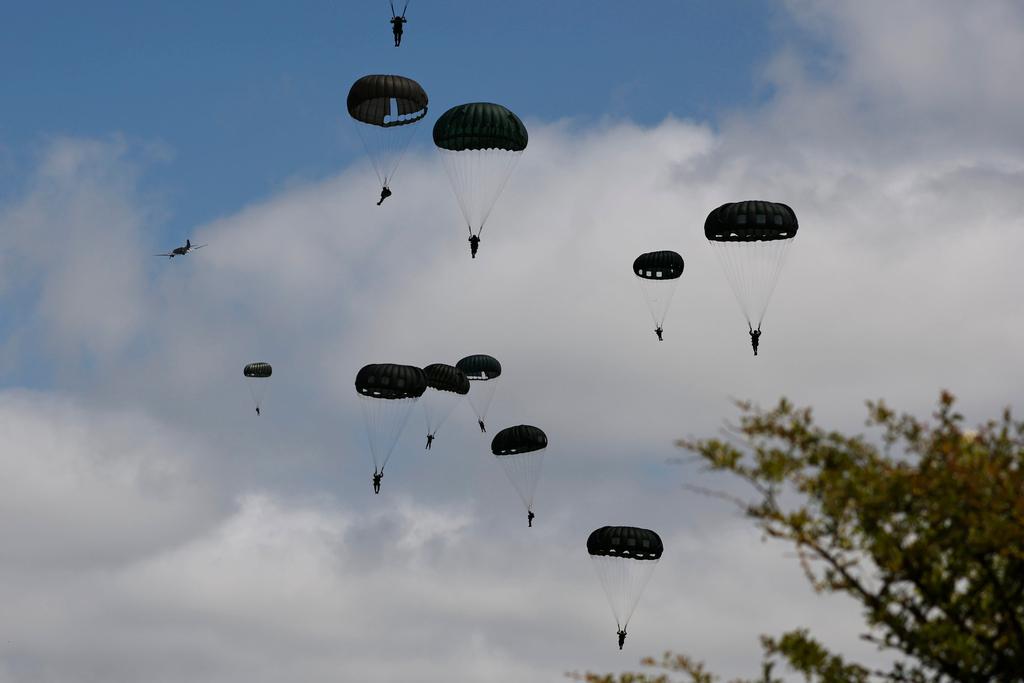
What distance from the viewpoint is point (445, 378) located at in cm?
7000

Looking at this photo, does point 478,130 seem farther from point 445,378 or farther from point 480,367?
point 480,367

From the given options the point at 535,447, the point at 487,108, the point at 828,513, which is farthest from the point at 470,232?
the point at 828,513

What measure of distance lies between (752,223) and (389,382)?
19.5 metres

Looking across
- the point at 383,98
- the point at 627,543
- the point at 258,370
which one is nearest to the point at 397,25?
the point at 383,98

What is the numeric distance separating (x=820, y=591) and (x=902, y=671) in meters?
1.52

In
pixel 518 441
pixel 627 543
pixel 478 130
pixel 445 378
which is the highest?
pixel 478 130

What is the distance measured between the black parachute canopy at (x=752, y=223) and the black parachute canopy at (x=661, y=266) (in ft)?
46.9

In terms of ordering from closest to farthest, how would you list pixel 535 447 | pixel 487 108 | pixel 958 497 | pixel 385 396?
pixel 958 497
pixel 487 108
pixel 385 396
pixel 535 447

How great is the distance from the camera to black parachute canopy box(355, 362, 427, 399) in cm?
5944

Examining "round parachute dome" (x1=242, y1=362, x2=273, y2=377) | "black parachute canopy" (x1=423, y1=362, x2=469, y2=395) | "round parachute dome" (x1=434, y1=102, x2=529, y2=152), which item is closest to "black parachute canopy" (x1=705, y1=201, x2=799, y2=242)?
"round parachute dome" (x1=434, y1=102, x2=529, y2=152)

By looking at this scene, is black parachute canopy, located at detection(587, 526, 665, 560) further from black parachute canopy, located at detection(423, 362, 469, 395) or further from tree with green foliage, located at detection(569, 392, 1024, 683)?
tree with green foliage, located at detection(569, 392, 1024, 683)

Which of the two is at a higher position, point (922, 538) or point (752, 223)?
point (752, 223)

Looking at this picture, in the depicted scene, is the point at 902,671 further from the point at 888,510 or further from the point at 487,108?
the point at 487,108

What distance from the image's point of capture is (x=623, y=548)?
5541 cm
